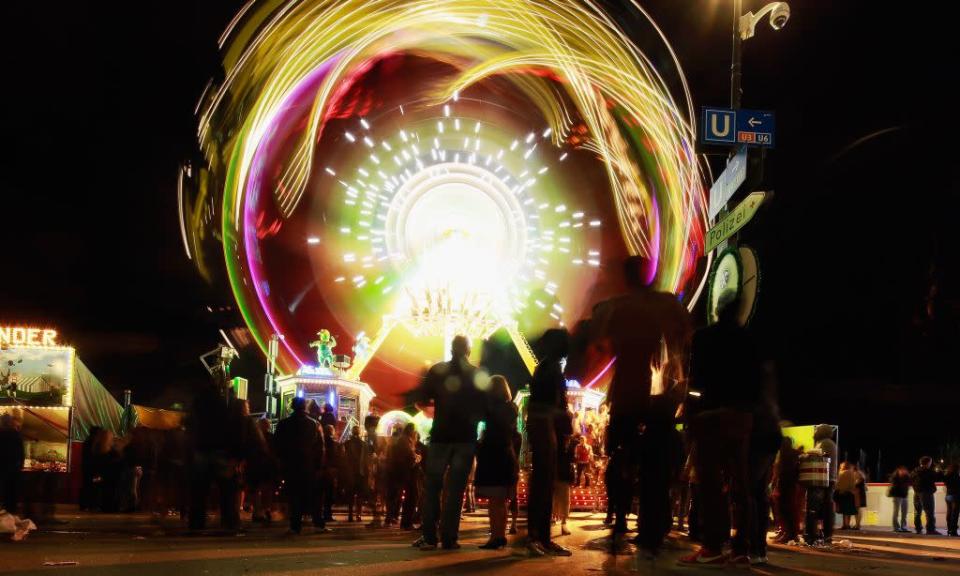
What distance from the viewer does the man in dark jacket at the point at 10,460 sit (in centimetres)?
1236

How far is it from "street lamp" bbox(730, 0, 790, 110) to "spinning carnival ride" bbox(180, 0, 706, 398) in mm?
6571

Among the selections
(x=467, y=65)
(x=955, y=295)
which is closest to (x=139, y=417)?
(x=467, y=65)

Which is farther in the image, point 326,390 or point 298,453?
point 326,390

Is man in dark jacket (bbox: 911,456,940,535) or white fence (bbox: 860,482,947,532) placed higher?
man in dark jacket (bbox: 911,456,940,535)

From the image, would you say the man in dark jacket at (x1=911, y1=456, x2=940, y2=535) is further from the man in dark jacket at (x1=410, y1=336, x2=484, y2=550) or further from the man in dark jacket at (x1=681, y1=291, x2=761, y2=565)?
the man in dark jacket at (x1=681, y1=291, x2=761, y2=565)

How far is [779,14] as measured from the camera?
15.4 metres

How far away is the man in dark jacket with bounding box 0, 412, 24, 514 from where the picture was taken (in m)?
12.4

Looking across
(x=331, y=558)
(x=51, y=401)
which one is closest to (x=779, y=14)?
(x=331, y=558)

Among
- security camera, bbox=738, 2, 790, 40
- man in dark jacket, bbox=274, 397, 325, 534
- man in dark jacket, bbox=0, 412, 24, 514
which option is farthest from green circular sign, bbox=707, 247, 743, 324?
man in dark jacket, bbox=0, 412, 24, 514

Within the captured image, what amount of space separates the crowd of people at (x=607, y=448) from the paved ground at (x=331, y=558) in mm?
328

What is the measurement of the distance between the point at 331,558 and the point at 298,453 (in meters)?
4.19

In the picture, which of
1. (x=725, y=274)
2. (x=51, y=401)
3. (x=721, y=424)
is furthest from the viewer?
(x=51, y=401)

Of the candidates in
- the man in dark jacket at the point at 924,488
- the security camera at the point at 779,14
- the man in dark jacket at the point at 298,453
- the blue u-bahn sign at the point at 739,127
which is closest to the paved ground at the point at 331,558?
the man in dark jacket at the point at 298,453

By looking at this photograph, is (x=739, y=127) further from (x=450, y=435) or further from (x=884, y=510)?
(x=884, y=510)
